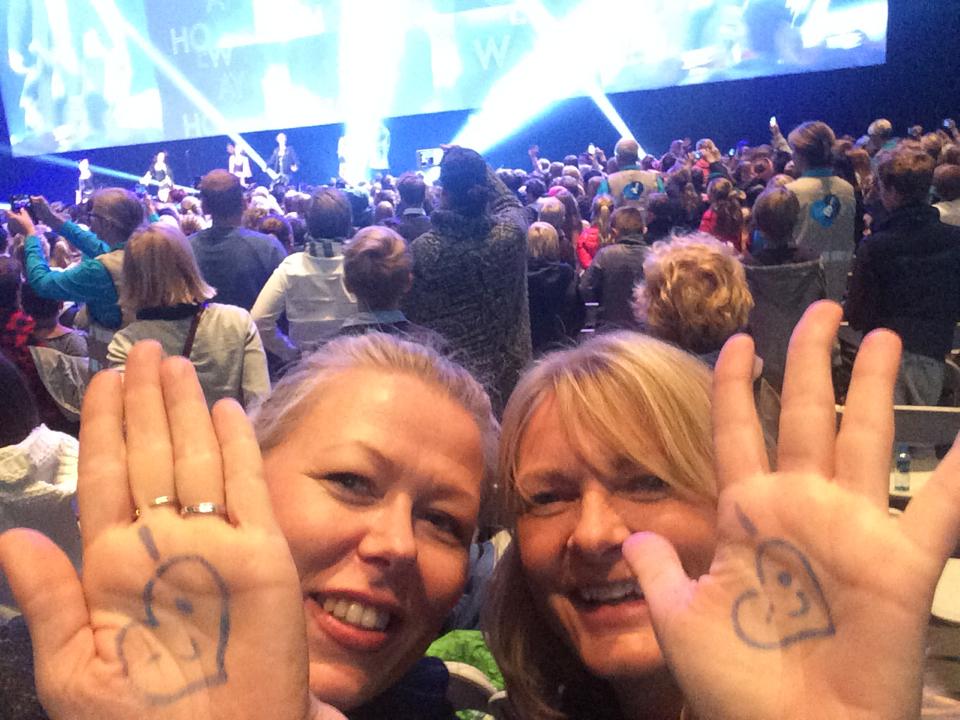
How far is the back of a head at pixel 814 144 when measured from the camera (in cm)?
380

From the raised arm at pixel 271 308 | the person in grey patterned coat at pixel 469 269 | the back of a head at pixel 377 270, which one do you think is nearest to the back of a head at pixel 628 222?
the person in grey patterned coat at pixel 469 269

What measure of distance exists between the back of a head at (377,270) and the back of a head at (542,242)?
1077 mm

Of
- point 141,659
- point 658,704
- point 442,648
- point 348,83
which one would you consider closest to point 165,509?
point 141,659

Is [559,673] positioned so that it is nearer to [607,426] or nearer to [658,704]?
[658,704]

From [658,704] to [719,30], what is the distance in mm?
10521

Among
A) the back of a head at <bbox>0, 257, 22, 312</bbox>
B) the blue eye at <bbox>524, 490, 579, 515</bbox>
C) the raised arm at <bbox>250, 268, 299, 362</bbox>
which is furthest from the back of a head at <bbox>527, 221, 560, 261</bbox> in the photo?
the blue eye at <bbox>524, 490, 579, 515</bbox>

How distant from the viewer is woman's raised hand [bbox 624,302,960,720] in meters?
0.69

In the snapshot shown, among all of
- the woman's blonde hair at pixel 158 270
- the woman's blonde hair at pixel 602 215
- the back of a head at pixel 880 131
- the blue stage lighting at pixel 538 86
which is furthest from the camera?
the blue stage lighting at pixel 538 86

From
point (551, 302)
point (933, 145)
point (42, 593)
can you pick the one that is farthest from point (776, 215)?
point (933, 145)

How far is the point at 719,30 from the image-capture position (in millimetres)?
10125

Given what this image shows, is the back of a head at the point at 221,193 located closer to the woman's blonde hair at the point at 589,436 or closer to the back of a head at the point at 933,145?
the woman's blonde hair at the point at 589,436

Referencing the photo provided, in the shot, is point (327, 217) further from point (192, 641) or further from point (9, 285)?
point (192, 641)

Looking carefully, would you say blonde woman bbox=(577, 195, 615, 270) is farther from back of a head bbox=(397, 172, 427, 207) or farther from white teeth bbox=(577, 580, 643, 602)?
white teeth bbox=(577, 580, 643, 602)

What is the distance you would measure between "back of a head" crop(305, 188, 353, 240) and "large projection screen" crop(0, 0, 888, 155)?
328 inches
